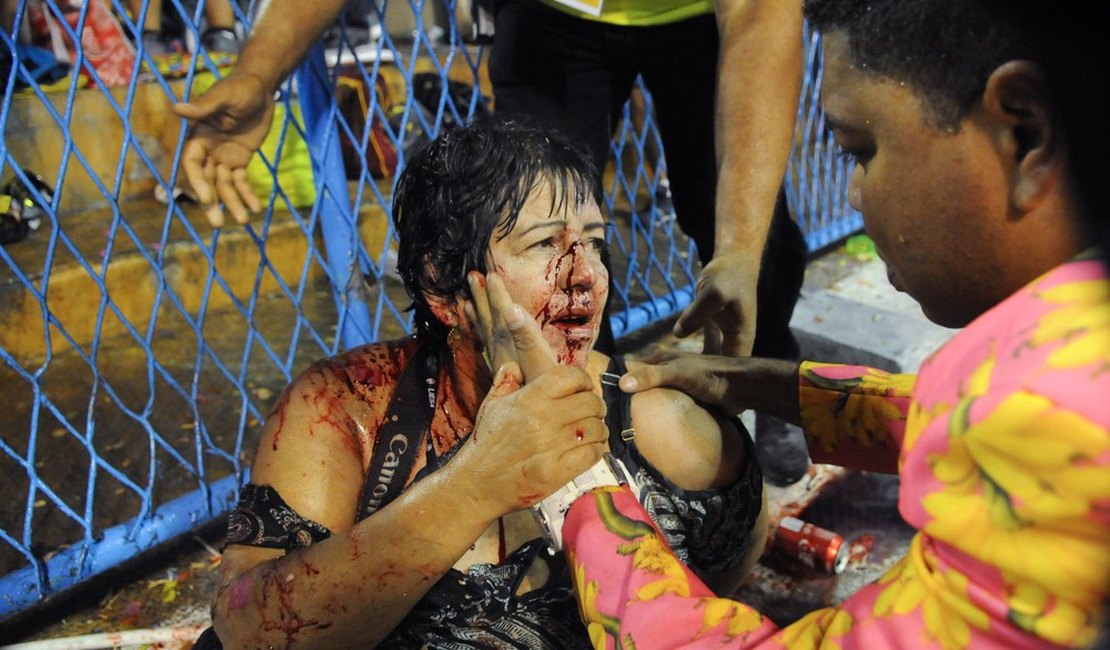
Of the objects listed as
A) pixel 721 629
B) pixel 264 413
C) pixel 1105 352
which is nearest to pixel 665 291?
pixel 264 413

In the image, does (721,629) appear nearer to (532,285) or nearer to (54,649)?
(532,285)

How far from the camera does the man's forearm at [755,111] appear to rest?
2244mm

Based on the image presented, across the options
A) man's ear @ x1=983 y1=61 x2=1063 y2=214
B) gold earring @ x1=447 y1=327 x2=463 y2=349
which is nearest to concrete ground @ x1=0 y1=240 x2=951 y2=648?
gold earring @ x1=447 y1=327 x2=463 y2=349

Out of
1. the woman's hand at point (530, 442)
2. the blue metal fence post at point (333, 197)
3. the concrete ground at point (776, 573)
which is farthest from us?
the blue metal fence post at point (333, 197)

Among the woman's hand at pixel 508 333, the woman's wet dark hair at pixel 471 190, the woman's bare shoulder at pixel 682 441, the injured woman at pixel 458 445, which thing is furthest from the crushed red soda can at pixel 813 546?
the woman's hand at pixel 508 333

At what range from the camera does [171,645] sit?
7.96 ft

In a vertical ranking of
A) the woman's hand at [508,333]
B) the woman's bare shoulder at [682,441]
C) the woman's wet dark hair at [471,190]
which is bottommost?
the woman's bare shoulder at [682,441]

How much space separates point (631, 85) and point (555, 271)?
1311mm

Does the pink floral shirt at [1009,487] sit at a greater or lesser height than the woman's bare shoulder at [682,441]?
greater

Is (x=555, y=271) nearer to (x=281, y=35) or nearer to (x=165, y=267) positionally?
(x=281, y=35)

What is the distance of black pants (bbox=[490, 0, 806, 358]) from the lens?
2676mm

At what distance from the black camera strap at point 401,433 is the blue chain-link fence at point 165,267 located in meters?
1.16

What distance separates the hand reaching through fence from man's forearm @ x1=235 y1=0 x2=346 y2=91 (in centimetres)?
7

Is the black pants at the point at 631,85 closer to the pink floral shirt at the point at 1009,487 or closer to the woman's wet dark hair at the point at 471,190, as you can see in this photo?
the woman's wet dark hair at the point at 471,190
